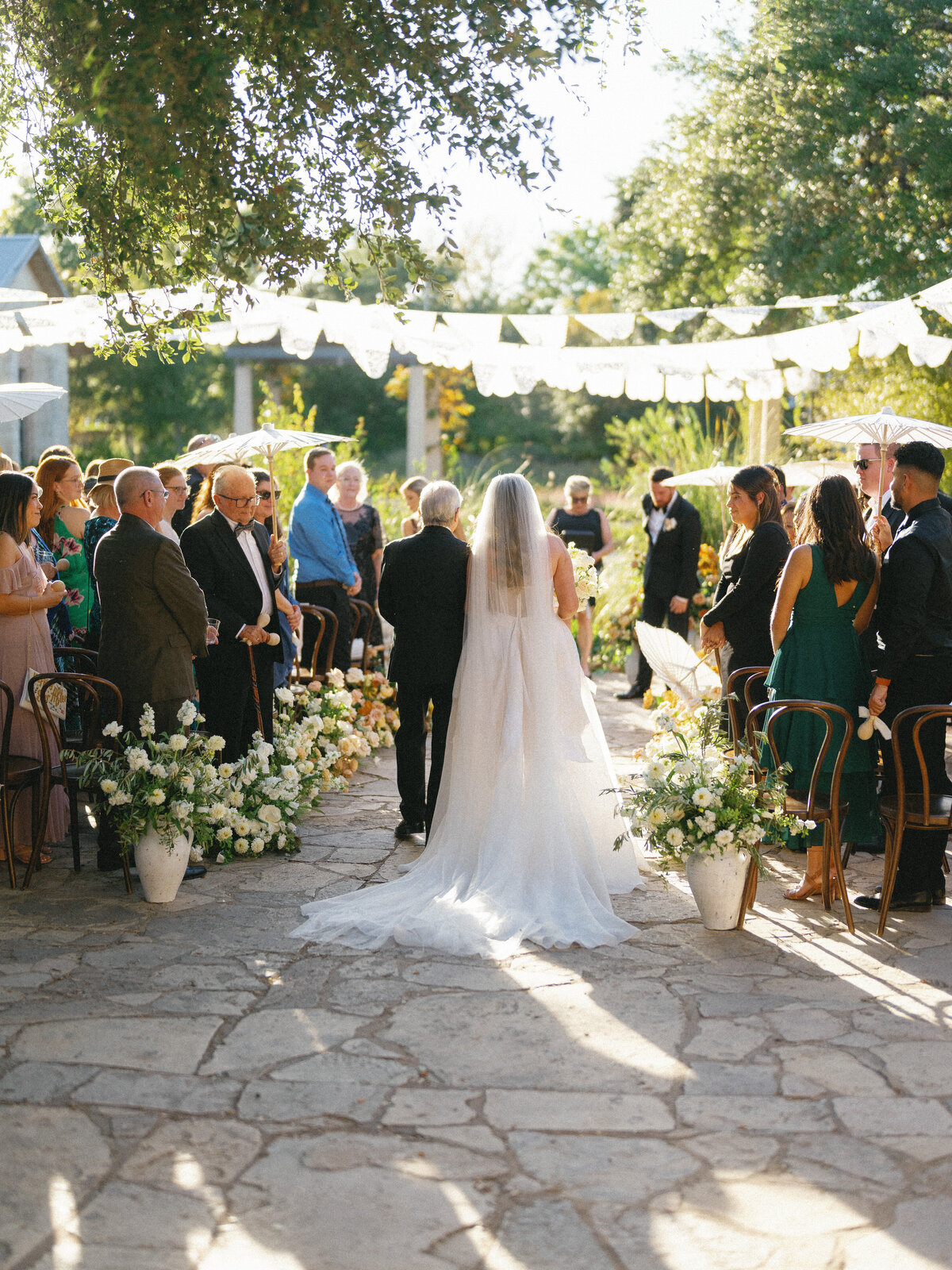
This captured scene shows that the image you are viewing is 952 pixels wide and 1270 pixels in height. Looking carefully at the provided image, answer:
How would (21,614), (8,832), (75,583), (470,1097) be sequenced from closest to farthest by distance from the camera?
(470,1097) → (8,832) → (21,614) → (75,583)

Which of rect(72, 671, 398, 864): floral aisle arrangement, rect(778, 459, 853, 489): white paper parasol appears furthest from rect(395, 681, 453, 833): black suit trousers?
rect(778, 459, 853, 489): white paper parasol

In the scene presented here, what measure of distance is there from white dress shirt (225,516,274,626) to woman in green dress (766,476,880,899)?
8.33 ft

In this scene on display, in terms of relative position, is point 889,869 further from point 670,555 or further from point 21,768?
point 670,555

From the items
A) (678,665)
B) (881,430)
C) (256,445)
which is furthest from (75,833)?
(881,430)

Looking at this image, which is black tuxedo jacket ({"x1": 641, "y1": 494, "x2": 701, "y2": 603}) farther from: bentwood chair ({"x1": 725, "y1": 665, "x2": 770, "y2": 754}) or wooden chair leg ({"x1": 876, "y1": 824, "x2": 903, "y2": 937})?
wooden chair leg ({"x1": 876, "y1": 824, "x2": 903, "y2": 937})

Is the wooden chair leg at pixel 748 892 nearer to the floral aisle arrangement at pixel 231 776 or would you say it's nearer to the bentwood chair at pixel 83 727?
Answer: the floral aisle arrangement at pixel 231 776

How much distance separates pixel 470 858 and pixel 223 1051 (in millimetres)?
1780

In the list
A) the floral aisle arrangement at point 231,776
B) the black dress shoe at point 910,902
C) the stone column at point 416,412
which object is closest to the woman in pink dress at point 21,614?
the floral aisle arrangement at point 231,776

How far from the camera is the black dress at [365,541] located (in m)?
9.20

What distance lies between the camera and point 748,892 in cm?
490

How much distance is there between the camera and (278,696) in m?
6.52

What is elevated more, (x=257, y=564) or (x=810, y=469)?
(x=810, y=469)

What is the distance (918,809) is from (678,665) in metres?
3.11

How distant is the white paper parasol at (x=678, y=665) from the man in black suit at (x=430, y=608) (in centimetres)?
218
